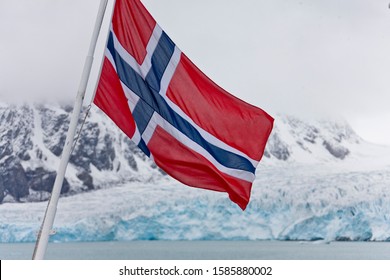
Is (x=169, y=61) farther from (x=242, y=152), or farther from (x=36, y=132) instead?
(x=36, y=132)

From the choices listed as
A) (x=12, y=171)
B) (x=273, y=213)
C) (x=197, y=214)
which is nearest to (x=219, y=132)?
(x=273, y=213)

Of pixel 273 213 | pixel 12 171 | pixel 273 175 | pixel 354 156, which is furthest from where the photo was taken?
pixel 354 156

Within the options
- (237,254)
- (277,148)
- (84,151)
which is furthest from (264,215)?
(84,151)

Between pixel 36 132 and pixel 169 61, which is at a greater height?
pixel 36 132

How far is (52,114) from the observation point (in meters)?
133

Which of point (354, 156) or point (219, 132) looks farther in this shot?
point (354, 156)

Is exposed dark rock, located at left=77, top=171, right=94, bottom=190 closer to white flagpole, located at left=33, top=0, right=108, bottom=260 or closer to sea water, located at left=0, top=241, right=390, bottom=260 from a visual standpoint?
sea water, located at left=0, top=241, right=390, bottom=260

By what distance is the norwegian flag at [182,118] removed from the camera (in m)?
5.62

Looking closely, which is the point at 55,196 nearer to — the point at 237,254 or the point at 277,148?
the point at 237,254

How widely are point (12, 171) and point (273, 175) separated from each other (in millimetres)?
52492

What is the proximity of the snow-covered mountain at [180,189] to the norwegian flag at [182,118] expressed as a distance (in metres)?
51.5

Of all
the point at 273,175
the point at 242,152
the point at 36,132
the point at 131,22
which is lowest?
the point at 242,152

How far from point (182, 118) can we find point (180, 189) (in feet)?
274

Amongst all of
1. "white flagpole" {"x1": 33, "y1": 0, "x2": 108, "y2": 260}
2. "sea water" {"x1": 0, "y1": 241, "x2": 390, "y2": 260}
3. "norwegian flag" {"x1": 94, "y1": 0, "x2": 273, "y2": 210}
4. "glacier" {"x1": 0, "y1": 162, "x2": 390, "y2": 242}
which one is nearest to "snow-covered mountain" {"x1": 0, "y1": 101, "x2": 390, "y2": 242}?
"glacier" {"x1": 0, "y1": 162, "x2": 390, "y2": 242}
